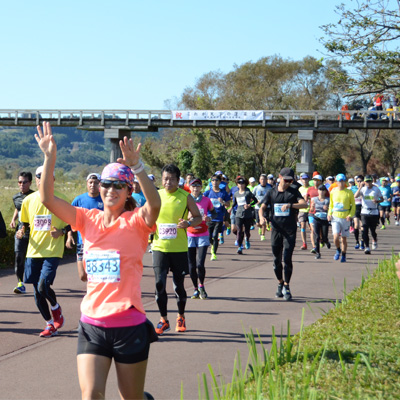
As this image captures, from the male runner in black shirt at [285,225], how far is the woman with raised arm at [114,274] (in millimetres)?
6816

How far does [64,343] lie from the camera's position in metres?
8.11

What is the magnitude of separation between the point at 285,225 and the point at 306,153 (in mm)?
48960

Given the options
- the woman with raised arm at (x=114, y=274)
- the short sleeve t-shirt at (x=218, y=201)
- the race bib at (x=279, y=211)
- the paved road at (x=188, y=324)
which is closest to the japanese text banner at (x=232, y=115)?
the short sleeve t-shirt at (x=218, y=201)

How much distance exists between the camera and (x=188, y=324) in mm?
9289

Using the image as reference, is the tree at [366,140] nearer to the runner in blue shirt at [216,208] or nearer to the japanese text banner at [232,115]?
the japanese text banner at [232,115]

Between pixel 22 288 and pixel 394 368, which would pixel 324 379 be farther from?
pixel 22 288

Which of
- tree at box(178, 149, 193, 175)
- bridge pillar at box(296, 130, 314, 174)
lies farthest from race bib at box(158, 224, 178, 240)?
bridge pillar at box(296, 130, 314, 174)

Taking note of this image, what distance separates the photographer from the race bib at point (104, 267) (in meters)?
4.48

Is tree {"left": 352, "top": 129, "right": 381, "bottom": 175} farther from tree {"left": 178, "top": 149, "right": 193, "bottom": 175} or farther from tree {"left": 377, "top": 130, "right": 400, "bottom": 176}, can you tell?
tree {"left": 178, "top": 149, "right": 193, "bottom": 175}

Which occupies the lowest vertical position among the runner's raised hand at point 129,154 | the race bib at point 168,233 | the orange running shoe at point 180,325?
the orange running shoe at point 180,325

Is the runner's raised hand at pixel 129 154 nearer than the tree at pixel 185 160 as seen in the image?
Yes

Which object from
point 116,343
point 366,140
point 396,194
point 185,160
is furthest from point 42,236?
point 366,140

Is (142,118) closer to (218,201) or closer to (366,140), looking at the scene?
(366,140)

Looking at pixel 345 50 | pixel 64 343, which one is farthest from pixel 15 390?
pixel 345 50
